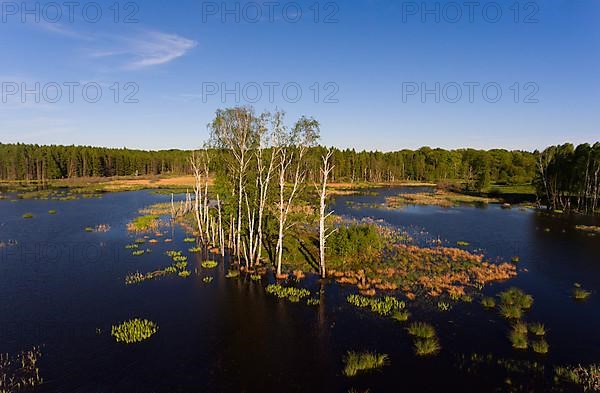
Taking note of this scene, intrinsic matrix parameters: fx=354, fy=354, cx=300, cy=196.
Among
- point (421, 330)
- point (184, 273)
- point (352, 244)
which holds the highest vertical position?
point (352, 244)

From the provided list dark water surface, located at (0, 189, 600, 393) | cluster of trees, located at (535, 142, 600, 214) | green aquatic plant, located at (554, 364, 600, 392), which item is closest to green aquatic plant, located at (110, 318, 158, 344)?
dark water surface, located at (0, 189, 600, 393)

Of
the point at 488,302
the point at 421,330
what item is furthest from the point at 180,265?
the point at 488,302

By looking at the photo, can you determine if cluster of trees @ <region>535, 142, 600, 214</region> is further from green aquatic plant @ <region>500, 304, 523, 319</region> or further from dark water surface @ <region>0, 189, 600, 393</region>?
green aquatic plant @ <region>500, 304, 523, 319</region>

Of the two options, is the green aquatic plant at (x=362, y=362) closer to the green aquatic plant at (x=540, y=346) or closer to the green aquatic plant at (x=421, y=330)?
the green aquatic plant at (x=421, y=330)

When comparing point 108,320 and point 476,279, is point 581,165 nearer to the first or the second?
point 476,279

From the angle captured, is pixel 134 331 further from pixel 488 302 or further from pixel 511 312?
pixel 511 312
